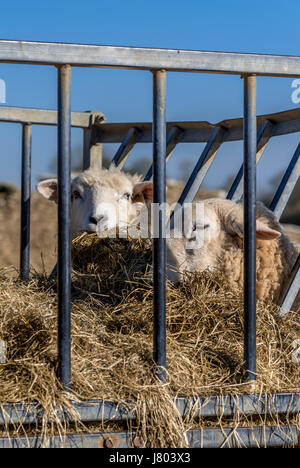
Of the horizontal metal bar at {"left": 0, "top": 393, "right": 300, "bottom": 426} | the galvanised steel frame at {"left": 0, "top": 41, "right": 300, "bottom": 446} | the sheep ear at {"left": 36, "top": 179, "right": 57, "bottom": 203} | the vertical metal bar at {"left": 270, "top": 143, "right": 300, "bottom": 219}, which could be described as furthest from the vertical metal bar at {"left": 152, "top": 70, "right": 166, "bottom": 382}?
the sheep ear at {"left": 36, "top": 179, "right": 57, "bottom": 203}

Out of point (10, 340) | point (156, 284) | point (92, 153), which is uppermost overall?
point (92, 153)

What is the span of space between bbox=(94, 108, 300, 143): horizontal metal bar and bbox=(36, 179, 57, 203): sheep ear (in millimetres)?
644

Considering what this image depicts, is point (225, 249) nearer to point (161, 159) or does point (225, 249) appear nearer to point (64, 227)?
point (161, 159)

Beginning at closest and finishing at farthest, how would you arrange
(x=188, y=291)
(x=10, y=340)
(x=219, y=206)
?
(x=10, y=340), (x=188, y=291), (x=219, y=206)

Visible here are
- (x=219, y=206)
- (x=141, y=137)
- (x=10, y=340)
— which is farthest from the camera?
(x=141, y=137)

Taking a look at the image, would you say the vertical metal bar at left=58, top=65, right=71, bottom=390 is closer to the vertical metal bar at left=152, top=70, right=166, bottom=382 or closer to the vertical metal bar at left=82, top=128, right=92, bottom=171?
the vertical metal bar at left=152, top=70, right=166, bottom=382

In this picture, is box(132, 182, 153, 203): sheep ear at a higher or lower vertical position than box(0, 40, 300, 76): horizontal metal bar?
lower

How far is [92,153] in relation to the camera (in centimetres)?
643

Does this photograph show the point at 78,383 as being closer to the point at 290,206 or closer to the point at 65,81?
the point at 65,81

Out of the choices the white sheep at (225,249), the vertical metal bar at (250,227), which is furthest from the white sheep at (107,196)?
the vertical metal bar at (250,227)

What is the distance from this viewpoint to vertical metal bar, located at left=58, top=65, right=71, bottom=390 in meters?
2.57

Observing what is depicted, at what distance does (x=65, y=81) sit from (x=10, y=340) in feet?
3.74

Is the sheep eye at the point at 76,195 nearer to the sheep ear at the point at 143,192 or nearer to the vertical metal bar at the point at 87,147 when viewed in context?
the sheep ear at the point at 143,192
